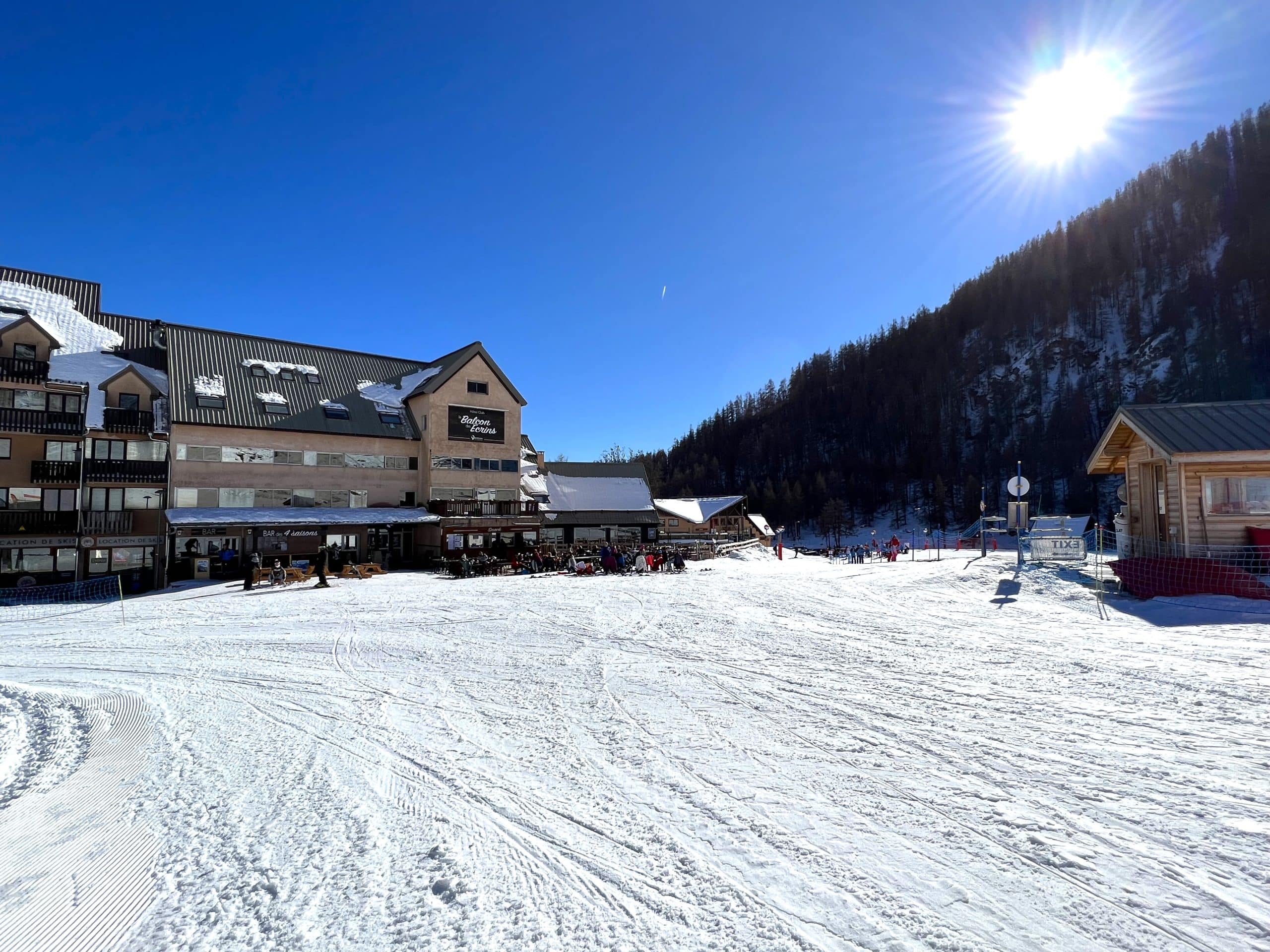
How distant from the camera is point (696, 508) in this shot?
2657 inches

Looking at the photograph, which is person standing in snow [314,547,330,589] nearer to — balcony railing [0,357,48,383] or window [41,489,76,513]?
window [41,489,76,513]

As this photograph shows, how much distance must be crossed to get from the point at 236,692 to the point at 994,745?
10.4m

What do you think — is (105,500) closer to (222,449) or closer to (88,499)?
(88,499)

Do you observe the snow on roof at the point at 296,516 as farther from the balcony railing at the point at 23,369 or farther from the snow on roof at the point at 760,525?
the snow on roof at the point at 760,525

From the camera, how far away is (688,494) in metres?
122

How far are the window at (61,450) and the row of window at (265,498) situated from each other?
13.0 ft

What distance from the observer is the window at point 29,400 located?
83.0 feet

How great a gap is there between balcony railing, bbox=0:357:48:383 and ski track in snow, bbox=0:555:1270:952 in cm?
2058

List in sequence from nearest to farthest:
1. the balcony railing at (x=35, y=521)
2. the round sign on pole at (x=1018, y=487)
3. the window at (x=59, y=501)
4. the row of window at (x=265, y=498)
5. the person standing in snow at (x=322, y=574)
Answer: the person standing in snow at (x=322, y=574) → the balcony railing at (x=35, y=521) → the round sign on pole at (x=1018, y=487) → the window at (x=59, y=501) → the row of window at (x=265, y=498)

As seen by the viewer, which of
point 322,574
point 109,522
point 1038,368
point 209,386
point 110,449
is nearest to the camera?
point 322,574

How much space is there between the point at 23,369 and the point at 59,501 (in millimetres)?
5722

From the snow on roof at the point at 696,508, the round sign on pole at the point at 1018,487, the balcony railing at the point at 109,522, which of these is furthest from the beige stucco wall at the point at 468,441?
the snow on roof at the point at 696,508

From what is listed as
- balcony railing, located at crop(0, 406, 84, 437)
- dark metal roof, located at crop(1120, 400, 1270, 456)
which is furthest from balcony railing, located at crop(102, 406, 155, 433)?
dark metal roof, located at crop(1120, 400, 1270, 456)

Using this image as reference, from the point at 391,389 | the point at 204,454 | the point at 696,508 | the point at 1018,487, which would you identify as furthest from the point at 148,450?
the point at 696,508
